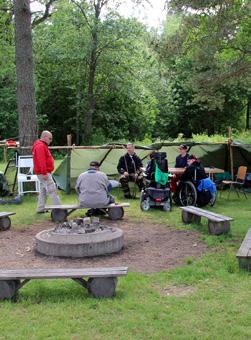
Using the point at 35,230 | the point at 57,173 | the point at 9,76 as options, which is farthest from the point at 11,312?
the point at 9,76

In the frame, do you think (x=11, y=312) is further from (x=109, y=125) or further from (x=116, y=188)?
(x=109, y=125)

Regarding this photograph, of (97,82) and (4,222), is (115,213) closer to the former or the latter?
(4,222)

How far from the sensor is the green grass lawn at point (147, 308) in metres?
4.33

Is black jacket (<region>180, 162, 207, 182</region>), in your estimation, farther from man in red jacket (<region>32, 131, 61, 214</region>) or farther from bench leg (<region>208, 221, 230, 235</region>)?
man in red jacket (<region>32, 131, 61, 214</region>)

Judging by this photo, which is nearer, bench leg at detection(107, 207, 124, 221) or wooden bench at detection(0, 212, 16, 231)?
wooden bench at detection(0, 212, 16, 231)

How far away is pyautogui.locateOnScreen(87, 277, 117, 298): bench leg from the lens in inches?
205

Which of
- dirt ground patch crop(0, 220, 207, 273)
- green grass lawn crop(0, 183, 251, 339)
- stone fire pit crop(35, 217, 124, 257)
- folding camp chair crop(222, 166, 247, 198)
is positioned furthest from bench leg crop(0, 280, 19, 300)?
folding camp chair crop(222, 166, 247, 198)

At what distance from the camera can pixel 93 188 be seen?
9164 millimetres

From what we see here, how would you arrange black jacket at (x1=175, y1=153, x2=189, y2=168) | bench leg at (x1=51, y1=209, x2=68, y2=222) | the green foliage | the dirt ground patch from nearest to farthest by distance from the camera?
the dirt ground patch, bench leg at (x1=51, y1=209, x2=68, y2=222), black jacket at (x1=175, y1=153, x2=189, y2=168), the green foliage

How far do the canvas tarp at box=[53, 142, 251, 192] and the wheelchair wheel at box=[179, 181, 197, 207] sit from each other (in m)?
3.05

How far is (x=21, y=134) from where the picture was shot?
44.2 feet

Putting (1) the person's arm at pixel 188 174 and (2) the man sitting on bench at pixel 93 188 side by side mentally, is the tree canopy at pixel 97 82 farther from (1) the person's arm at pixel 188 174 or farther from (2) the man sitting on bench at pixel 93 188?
(2) the man sitting on bench at pixel 93 188

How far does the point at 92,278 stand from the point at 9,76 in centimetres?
2317

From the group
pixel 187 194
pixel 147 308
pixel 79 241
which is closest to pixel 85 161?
pixel 187 194
